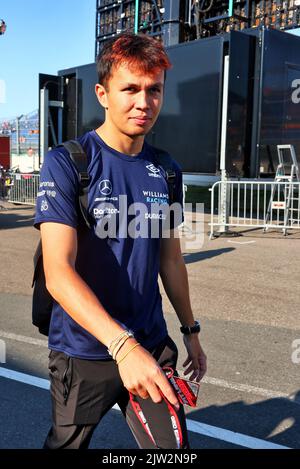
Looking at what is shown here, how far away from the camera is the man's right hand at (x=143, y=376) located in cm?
146

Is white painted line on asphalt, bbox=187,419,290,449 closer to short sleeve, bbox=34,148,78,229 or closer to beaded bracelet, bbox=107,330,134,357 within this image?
beaded bracelet, bbox=107,330,134,357

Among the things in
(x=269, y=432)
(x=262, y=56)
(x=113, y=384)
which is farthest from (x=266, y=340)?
(x=262, y=56)

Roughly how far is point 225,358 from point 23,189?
13.7m

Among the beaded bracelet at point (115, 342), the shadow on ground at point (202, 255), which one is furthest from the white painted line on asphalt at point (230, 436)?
the shadow on ground at point (202, 255)

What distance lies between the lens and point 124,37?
1.89 metres

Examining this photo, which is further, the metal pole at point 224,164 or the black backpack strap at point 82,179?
the metal pole at point 224,164

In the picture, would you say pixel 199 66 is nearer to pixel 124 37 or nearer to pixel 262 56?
pixel 262 56

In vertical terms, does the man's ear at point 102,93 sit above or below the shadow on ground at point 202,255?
above

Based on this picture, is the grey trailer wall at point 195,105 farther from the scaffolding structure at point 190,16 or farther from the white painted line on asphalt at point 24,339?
the white painted line on asphalt at point 24,339

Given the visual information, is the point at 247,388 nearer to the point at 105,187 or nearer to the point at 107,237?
the point at 107,237

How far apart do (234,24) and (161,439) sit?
16896 mm

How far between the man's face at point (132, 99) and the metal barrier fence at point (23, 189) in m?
14.8

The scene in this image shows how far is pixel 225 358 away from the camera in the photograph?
4293mm
